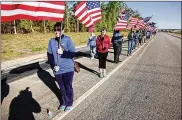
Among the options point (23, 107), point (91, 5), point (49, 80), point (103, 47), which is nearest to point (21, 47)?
point (91, 5)

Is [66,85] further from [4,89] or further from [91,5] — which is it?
[91,5]

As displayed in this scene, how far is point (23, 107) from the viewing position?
18.4 feet

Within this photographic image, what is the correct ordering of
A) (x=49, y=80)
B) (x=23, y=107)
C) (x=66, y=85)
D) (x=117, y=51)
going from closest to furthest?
(x=66, y=85) → (x=23, y=107) → (x=49, y=80) → (x=117, y=51)

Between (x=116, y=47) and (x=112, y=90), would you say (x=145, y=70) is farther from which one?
(x=112, y=90)

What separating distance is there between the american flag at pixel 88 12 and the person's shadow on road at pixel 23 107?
3.23m

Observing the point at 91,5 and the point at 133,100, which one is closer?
the point at 133,100

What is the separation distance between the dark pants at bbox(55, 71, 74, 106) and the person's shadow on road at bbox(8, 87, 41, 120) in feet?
2.21

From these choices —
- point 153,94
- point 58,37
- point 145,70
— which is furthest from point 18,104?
point 145,70

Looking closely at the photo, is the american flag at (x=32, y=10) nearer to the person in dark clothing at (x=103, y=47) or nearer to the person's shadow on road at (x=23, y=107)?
the person's shadow on road at (x=23, y=107)

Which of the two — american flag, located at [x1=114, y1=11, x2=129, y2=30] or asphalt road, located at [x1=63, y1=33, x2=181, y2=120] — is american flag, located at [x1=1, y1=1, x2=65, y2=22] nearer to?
asphalt road, located at [x1=63, y1=33, x2=181, y2=120]

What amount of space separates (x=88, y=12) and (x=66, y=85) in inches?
177

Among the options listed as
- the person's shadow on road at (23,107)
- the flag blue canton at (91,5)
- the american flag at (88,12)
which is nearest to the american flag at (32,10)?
the person's shadow on road at (23,107)

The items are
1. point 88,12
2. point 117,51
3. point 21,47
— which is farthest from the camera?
point 21,47

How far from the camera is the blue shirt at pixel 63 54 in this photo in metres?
5.05
